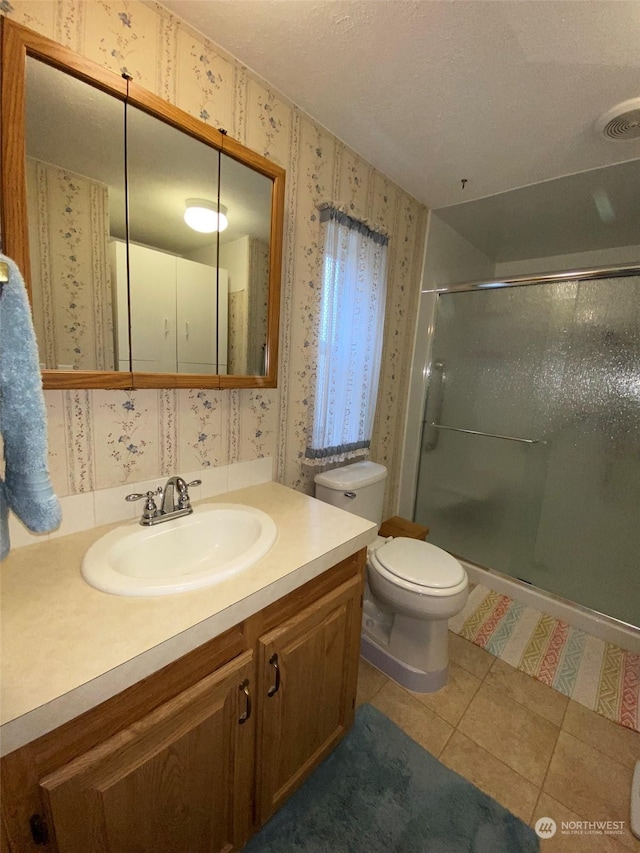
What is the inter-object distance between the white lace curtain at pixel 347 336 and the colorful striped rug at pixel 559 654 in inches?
44.5

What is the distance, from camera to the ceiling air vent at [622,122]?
48.6 inches

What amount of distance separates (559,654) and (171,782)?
5.95ft

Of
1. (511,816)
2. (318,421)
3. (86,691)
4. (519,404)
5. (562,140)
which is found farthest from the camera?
(519,404)

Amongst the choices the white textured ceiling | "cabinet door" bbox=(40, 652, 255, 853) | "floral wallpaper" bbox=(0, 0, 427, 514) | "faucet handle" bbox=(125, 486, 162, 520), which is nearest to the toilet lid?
"floral wallpaper" bbox=(0, 0, 427, 514)

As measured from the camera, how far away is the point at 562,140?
144 cm

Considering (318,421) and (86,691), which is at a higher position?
(318,421)

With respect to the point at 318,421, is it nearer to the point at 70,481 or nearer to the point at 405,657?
the point at 70,481

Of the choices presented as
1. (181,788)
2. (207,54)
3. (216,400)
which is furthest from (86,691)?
(207,54)

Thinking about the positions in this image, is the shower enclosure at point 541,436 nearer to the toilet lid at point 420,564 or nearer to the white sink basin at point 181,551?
the toilet lid at point 420,564

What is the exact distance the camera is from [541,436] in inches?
82.9

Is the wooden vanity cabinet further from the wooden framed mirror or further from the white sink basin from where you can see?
the wooden framed mirror

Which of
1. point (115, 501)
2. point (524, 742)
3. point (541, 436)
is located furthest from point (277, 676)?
point (541, 436)

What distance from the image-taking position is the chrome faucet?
1026 millimetres

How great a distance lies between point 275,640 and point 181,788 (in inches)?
12.3
